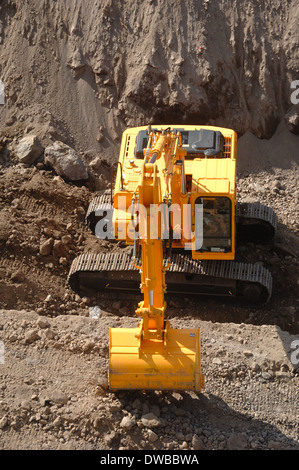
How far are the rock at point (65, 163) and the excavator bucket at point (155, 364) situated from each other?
7138 millimetres

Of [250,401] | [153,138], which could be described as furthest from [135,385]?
[153,138]

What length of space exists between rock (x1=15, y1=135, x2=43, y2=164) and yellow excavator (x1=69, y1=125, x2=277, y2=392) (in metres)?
2.07

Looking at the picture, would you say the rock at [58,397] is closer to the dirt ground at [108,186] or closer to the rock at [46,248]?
the dirt ground at [108,186]

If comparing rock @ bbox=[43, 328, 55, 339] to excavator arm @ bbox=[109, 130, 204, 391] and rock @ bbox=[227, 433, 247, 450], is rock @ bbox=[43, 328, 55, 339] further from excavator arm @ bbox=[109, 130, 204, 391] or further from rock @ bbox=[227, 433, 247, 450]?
rock @ bbox=[227, 433, 247, 450]

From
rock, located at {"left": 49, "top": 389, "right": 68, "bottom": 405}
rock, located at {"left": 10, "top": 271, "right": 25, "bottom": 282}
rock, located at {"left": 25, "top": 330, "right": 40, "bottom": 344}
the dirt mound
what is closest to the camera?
rock, located at {"left": 49, "top": 389, "right": 68, "bottom": 405}

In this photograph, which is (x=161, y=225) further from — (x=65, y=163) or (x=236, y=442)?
(x=65, y=163)

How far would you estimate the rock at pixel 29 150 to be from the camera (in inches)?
679

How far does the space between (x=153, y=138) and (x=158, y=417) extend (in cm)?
486

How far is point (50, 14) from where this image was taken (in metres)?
18.9

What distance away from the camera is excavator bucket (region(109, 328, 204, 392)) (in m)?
10.6

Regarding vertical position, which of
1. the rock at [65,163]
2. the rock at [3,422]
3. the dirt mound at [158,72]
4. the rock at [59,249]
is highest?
the dirt mound at [158,72]

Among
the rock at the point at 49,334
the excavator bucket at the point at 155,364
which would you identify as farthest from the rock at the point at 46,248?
the excavator bucket at the point at 155,364

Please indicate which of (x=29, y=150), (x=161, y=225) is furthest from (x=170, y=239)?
(x=29, y=150)

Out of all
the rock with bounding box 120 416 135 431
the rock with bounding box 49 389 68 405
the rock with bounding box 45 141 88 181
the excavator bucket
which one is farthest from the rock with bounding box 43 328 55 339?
the rock with bounding box 45 141 88 181
